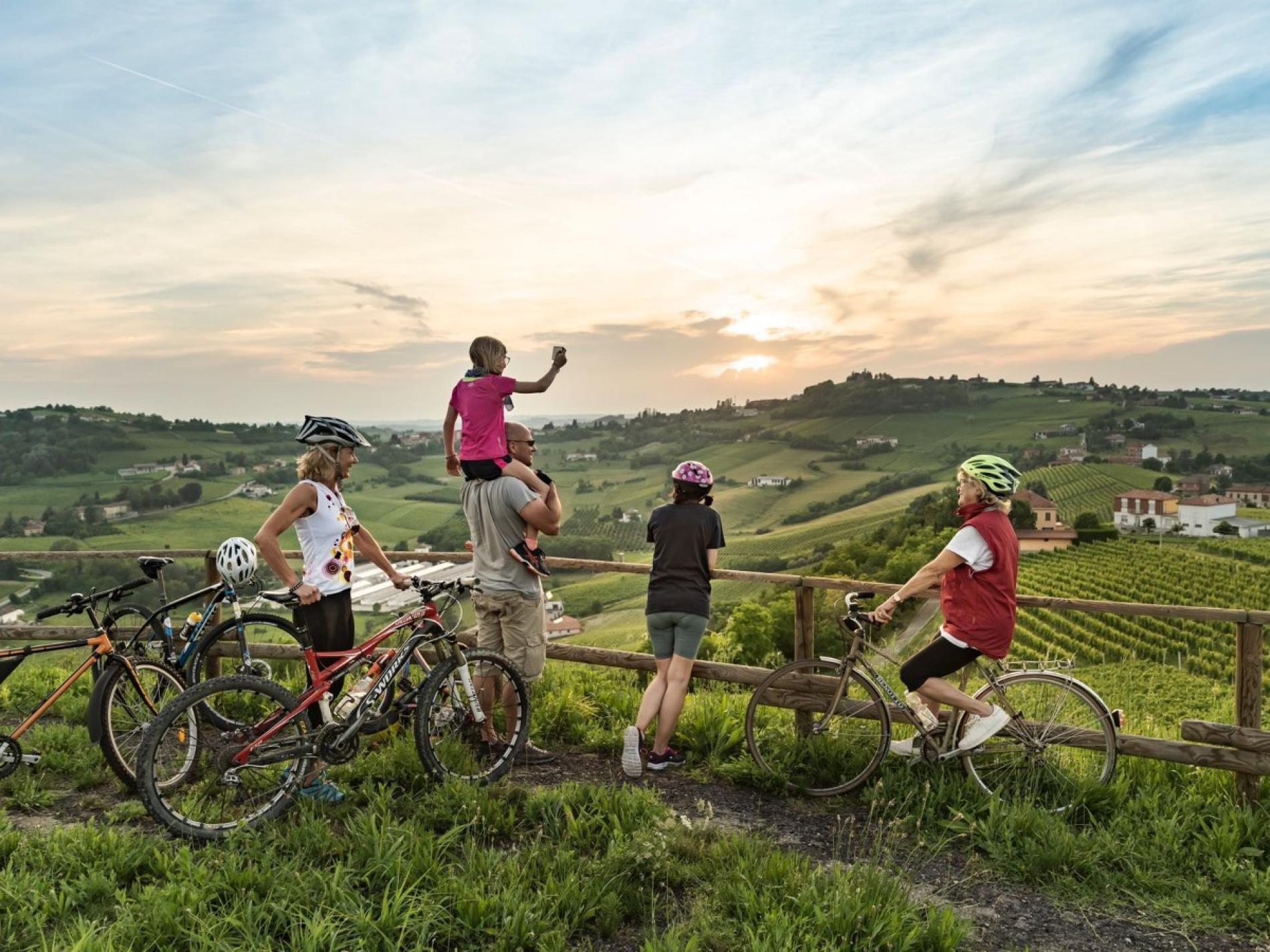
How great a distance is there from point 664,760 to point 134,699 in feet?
9.80

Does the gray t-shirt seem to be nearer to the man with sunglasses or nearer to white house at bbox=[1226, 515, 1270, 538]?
the man with sunglasses

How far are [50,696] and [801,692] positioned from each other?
4216 millimetres

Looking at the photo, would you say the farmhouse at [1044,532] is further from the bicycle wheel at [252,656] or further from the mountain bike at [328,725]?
the mountain bike at [328,725]

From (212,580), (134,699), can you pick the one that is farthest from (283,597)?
(212,580)

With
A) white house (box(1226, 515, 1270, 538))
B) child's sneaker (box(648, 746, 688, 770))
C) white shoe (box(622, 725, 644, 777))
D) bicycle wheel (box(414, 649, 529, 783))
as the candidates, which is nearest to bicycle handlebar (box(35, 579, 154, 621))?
bicycle wheel (box(414, 649, 529, 783))

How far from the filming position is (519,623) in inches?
192

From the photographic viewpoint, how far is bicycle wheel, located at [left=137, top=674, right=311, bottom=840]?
3.83 metres

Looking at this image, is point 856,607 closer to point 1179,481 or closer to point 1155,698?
point 1155,698

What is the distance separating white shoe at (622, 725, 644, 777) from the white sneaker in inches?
69.4

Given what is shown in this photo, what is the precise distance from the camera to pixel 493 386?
15.6 ft

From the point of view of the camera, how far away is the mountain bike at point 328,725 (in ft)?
12.9

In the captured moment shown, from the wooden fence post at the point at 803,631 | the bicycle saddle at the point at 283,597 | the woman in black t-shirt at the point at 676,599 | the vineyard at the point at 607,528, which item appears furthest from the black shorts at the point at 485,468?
the vineyard at the point at 607,528

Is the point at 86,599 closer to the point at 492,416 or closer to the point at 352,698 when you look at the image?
the point at 352,698

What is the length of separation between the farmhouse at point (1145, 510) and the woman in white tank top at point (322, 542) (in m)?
127
